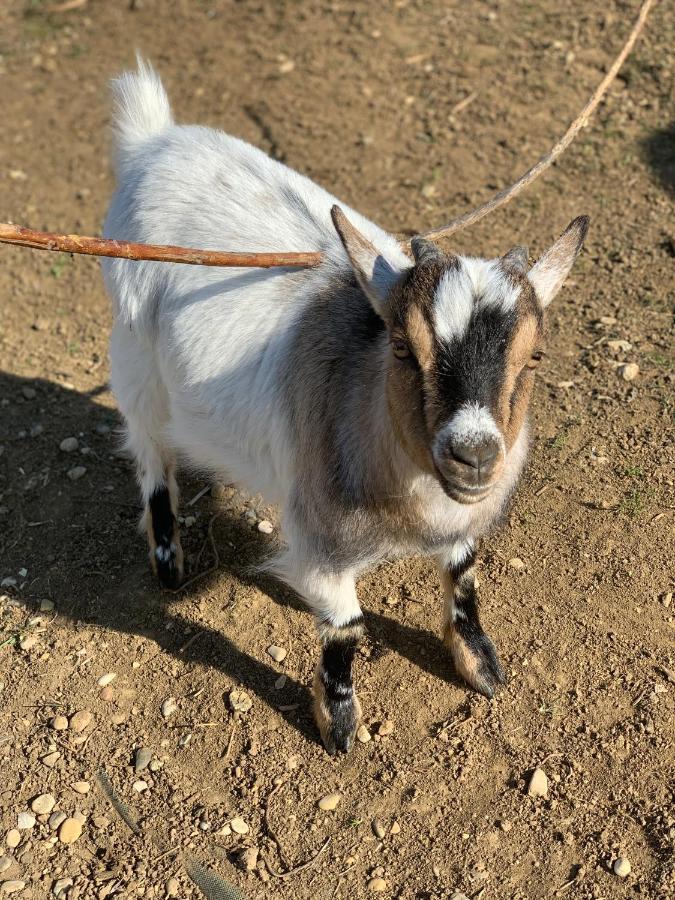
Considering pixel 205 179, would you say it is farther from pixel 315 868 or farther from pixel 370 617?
pixel 315 868

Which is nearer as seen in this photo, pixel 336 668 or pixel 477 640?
pixel 336 668

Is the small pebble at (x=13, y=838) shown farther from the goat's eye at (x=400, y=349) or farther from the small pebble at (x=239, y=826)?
the goat's eye at (x=400, y=349)

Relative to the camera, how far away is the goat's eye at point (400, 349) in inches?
118

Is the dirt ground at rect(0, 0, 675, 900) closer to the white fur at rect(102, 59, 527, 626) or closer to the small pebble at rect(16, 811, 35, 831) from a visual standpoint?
the small pebble at rect(16, 811, 35, 831)

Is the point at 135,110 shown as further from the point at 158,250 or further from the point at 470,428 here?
the point at 470,428

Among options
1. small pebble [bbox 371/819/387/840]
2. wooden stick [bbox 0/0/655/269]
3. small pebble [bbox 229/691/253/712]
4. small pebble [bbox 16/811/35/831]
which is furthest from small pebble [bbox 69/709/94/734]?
wooden stick [bbox 0/0/655/269]

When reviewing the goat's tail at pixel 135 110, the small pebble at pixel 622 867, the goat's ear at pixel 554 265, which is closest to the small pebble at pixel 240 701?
the small pebble at pixel 622 867

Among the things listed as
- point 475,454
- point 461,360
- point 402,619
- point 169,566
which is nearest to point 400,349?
point 461,360

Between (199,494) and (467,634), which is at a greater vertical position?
(467,634)

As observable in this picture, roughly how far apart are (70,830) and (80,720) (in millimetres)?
508

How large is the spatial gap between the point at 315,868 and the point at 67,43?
26.7ft

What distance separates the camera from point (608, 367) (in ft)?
17.2

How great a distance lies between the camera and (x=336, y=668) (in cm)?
391

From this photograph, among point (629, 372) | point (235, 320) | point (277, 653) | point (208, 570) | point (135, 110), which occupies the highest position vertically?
point (135, 110)
